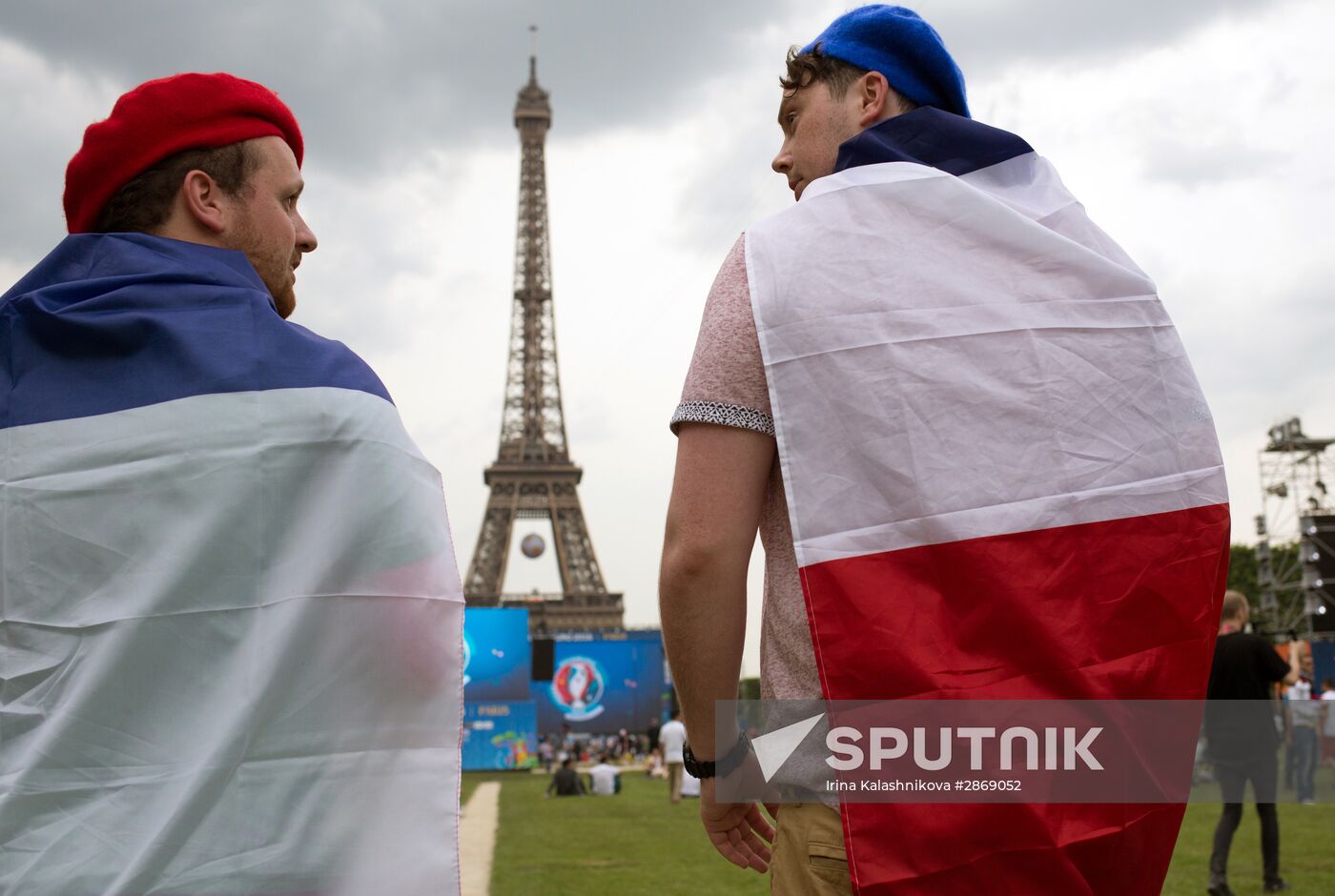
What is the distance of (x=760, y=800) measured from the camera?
197 cm

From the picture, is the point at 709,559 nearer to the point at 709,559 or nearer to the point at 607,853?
the point at 709,559

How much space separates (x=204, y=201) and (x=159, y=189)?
0.08m

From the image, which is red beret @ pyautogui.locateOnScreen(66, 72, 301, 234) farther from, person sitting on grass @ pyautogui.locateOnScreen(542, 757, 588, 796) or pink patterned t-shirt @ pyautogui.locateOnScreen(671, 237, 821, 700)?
person sitting on grass @ pyautogui.locateOnScreen(542, 757, 588, 796)

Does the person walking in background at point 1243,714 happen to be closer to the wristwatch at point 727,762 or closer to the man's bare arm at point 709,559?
the wristwatch at point 727,762

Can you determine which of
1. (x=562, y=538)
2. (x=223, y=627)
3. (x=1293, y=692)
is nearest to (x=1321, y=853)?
(x=1293, y=692)

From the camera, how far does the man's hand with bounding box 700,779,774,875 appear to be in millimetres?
1996

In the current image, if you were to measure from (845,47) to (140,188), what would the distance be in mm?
1166

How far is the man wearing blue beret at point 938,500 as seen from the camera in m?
1.73

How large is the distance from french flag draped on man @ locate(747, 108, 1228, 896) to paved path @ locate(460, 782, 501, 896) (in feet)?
9.46

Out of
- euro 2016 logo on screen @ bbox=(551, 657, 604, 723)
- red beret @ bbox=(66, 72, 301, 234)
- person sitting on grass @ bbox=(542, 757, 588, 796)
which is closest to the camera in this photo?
red beret @ bbox=(66, 72, 301, 234)

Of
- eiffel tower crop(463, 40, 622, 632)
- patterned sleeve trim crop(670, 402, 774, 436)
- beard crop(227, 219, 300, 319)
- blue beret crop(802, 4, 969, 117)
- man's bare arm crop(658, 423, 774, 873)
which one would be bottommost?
man's bare arm crop(658, 423, 774, 873)

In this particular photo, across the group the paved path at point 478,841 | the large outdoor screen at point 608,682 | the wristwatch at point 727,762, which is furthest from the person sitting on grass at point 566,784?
the wristwatch at point 727,762

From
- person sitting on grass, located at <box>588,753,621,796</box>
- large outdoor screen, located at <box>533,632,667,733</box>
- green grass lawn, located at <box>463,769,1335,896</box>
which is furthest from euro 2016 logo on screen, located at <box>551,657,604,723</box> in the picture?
green grass lawn, located at <box>463,769,1335,896</box>

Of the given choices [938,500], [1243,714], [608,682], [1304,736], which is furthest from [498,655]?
[938,500]
